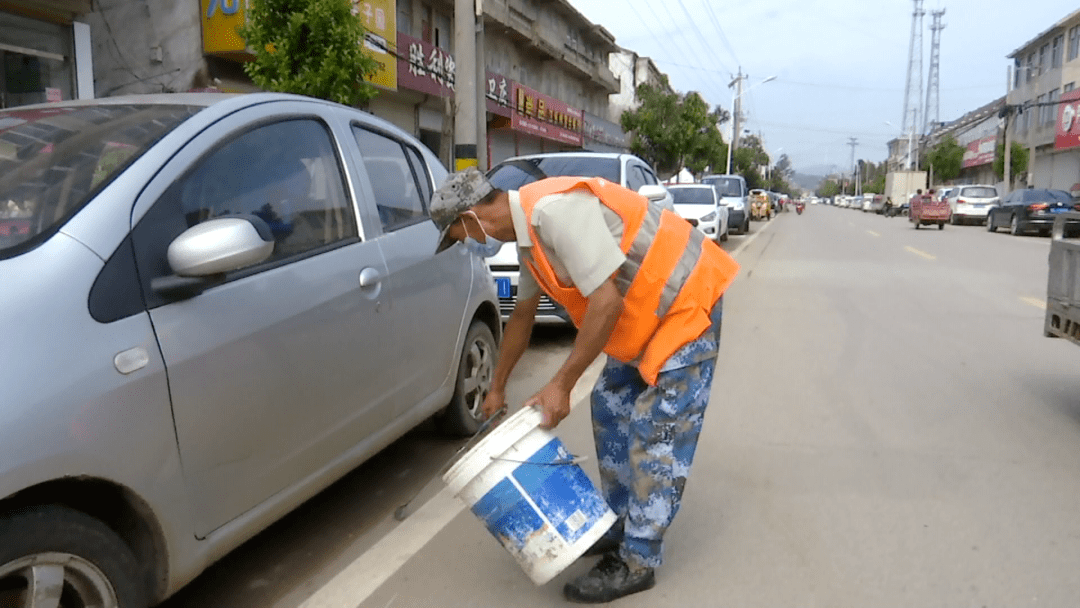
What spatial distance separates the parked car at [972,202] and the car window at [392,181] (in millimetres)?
34657

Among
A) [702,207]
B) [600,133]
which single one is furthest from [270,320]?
[600,133]

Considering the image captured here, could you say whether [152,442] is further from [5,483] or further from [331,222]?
[331,222]

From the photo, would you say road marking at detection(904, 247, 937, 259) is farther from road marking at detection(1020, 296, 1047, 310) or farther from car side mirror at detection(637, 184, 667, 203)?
Result: car side mirror at detection(637, 184, 667, 203)

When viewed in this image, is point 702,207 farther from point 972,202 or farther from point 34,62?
point 972,202

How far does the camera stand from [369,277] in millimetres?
3518

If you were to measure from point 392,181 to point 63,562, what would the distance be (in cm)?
241

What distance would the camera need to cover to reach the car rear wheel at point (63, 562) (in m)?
2.02

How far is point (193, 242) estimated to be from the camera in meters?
2.54

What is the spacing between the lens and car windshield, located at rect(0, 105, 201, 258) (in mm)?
2439

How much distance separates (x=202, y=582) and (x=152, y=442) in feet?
3.97

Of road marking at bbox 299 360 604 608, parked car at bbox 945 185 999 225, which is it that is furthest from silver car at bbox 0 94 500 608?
parked car at bbox 945 185 999 225

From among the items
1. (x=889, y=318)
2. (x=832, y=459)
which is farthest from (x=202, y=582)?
(x=889, y=318)

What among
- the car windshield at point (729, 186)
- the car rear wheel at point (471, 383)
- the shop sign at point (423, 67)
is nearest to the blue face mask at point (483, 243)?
the car rear wheel at point (471, 383)

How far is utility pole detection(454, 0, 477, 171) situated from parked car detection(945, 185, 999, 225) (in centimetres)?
2809
